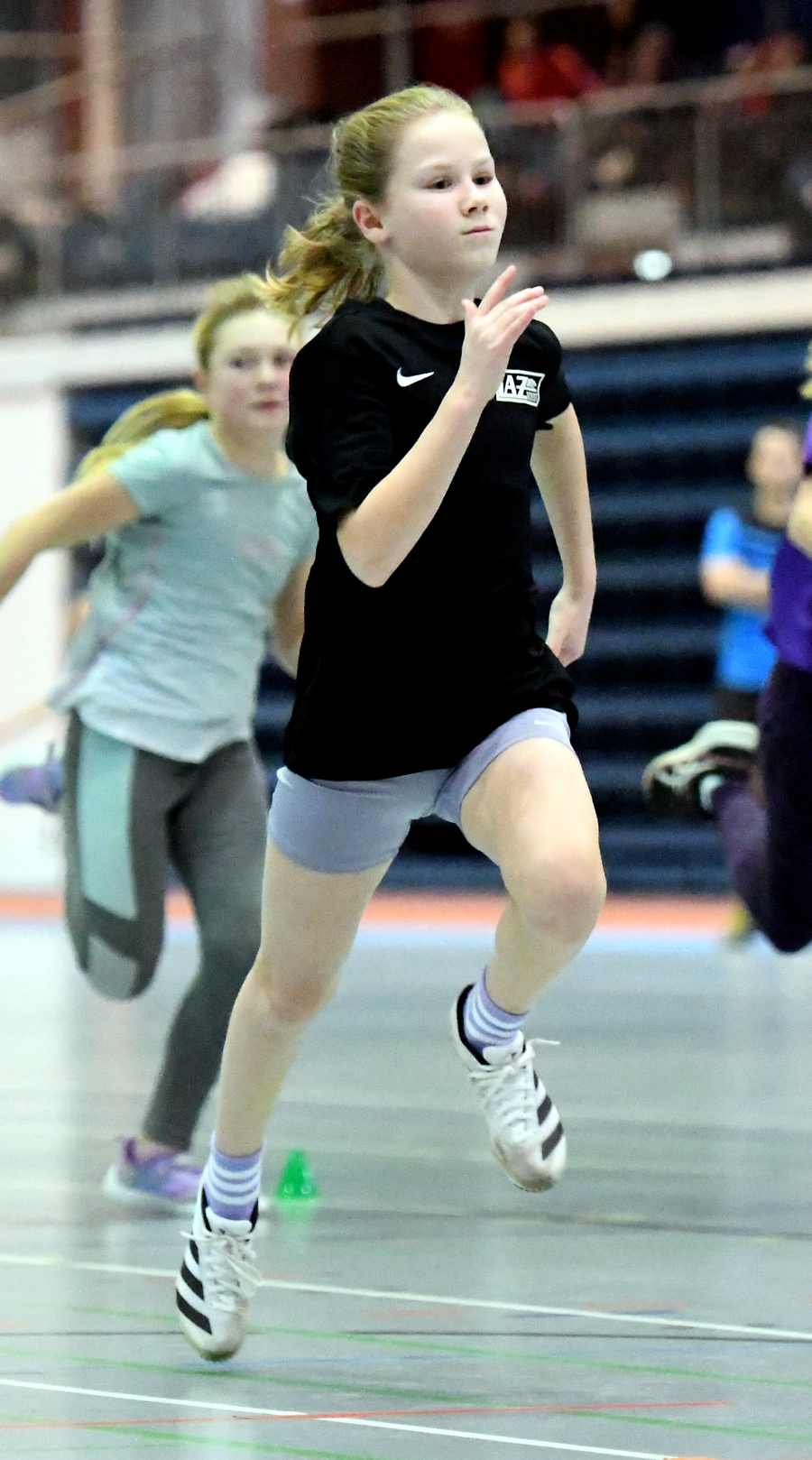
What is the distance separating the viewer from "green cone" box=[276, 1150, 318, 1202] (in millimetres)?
4293

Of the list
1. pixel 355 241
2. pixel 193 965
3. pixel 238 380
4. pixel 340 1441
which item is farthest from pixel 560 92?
pixel 340 1441

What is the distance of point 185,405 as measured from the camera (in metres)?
4.60

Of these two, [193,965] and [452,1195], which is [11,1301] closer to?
[452,1195]

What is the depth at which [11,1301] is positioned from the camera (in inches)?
134

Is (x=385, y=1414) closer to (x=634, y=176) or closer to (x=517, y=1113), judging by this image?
(x=517, y=1113)

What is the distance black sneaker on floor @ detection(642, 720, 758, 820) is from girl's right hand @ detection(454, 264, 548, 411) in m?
3.12

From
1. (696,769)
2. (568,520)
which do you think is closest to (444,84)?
(696,769)

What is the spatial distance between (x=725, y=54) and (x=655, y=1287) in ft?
35.3

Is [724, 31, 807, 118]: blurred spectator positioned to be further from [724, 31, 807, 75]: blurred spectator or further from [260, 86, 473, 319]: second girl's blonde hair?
[260, 86, 473, 319]: second girl's blonde hair

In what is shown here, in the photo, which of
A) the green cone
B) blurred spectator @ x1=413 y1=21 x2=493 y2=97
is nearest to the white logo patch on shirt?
the green cone

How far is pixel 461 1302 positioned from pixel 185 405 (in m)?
2.00

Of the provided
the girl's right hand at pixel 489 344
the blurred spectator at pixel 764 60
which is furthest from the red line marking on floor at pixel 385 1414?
the blurred spectator at pixel 764 60

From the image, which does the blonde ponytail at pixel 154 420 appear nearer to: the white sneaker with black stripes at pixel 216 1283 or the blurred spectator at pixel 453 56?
the white sneaker with black stripes at pixel 216 1283

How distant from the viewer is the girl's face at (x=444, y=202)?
2992 millimetres
